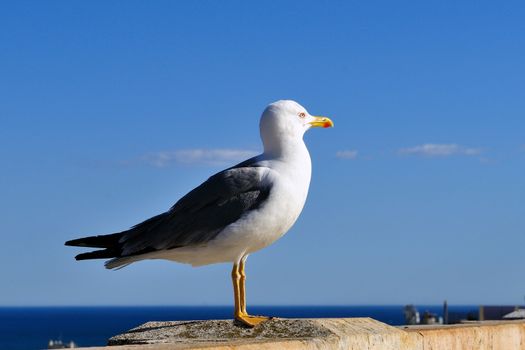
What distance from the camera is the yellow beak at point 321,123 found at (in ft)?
26.3

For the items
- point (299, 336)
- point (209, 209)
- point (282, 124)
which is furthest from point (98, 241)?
point (299, 336)

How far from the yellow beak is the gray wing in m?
0.68

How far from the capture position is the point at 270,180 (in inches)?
295

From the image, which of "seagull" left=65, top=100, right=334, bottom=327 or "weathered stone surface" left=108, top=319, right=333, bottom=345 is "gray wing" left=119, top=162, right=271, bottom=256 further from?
"weathered stone surface" left=108, top=319, right=333, bottom=345

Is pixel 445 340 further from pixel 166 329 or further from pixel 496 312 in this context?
pixel 496 312

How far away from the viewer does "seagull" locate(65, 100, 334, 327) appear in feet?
24.5

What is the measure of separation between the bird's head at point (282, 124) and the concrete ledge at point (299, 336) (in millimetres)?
1244

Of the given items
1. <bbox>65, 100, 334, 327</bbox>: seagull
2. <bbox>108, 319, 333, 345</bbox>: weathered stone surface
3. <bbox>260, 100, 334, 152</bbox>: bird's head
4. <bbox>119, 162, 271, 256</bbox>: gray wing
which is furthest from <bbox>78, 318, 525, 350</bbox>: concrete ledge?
<bbox>260, 100, 334, 152</bbox>: bird's head

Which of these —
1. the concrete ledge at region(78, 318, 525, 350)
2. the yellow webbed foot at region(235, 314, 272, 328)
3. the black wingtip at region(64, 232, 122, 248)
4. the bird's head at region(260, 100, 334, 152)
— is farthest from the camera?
the black wingtip at region(64, 232, 122, 248)

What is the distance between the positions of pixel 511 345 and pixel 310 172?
103 inches

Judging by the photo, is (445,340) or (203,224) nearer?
(203,224)

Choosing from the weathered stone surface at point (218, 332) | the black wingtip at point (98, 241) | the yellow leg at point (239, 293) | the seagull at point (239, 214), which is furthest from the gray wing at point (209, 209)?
the weathered stone surface at point (218, 332)

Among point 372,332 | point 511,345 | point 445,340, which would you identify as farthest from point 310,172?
point 511,345

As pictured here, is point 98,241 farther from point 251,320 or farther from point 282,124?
point 282,124
